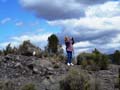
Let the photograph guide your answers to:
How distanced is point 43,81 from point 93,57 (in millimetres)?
8545

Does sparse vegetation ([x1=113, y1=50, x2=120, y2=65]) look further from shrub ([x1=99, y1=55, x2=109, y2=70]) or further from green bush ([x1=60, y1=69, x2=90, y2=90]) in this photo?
green bush ([x1=60, y1=69, x2=90, y2=90])

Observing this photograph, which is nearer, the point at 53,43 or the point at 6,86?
the point at 6,86

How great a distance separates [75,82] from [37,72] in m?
8.15

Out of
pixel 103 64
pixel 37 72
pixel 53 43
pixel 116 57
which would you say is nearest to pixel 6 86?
pixel 37 72

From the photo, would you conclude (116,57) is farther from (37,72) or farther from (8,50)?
(37,72)

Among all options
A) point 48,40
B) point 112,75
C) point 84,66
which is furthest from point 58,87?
point 48,40

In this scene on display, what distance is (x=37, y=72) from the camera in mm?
29781

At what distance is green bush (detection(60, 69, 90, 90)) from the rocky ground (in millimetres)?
1788

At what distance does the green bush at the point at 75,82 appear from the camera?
71.8 feet

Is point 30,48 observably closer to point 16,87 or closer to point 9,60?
point 9,60

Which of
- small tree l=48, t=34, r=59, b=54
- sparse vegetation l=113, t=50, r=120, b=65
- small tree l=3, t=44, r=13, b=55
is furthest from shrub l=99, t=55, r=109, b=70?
sparse vegetation l=113, t=50, r=120, b=65

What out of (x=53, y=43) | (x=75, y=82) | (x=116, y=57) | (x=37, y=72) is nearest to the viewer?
(x=75, y=82)

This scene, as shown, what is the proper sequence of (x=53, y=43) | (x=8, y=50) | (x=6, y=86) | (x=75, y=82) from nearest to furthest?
(x=75, y=82) → (x=6, y=86) → (x=8, y=50) → (x=53, y=43)

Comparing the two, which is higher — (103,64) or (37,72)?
(103,64)
